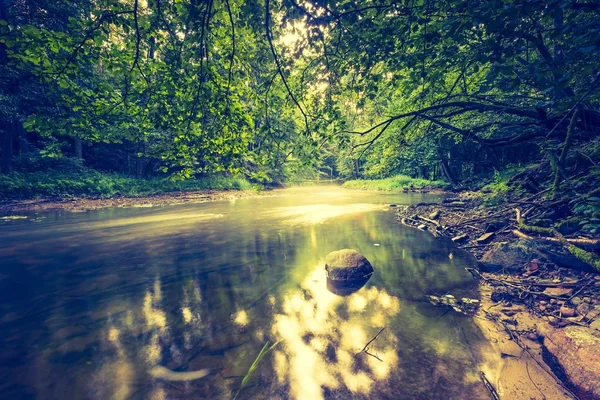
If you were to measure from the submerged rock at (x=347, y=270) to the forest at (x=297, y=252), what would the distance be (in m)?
0.12

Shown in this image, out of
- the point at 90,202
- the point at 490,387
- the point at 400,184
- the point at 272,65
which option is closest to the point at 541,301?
the point at 490,387

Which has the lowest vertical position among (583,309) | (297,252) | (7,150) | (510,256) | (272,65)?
(297,252)

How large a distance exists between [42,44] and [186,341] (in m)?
4.56

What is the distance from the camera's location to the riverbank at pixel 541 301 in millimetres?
2691

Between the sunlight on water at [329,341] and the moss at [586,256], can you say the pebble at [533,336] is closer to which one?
the sunlight on water at [329,341]

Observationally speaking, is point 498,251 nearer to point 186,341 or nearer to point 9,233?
point 186,341

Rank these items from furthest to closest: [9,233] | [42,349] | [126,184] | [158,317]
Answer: [126,184]
[9,233]
[158,317]
[42,349]

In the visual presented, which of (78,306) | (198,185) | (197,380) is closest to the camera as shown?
(197,380)

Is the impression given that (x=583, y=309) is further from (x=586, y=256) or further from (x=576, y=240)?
(x=576, y=240)

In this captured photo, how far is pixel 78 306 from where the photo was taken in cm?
466

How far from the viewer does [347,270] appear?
5.76m

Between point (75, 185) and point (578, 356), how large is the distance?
23.7m

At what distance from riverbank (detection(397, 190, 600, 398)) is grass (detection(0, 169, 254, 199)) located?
13260 millimetres

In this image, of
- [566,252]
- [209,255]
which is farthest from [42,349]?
[566,252]
